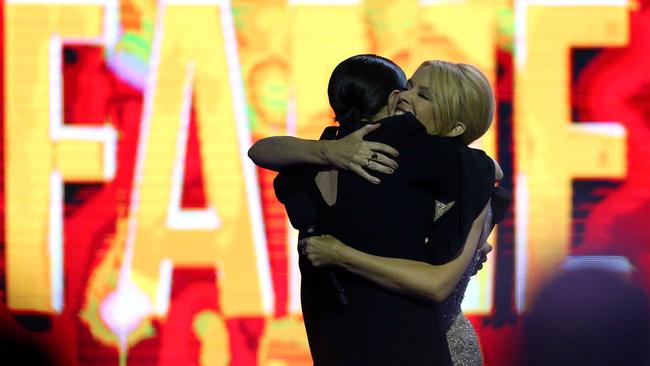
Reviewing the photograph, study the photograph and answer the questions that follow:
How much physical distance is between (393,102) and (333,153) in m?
0.14

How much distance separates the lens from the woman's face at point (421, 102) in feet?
5.32

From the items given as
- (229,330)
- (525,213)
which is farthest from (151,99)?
(525,213)

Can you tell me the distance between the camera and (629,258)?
3.81 metres

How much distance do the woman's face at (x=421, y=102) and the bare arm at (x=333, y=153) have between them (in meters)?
0.10

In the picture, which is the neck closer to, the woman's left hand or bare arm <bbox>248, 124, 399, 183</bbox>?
bare arm <bbox>248, 124, 399, 183</bbox>

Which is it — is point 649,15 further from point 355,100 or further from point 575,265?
point 355,100

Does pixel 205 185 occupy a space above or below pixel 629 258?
above

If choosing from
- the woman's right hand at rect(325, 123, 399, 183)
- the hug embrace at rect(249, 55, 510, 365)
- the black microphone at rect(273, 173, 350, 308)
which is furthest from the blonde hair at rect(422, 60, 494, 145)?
the black microphone at rect(273, 173, 350, 308)

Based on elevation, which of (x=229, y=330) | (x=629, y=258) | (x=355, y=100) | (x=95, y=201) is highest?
(x=355, y=100)

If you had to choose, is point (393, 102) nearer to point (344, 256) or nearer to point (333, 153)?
point (333, 153)

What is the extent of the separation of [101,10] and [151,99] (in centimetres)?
39

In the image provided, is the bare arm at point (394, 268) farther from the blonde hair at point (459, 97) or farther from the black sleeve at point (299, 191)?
the blonde hair at point (459, 97)

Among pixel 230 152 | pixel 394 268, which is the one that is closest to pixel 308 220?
pixel 394 268

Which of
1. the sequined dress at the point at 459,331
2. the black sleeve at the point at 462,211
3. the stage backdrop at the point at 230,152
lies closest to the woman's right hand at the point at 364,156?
the black sleeve at the point at 462,211
